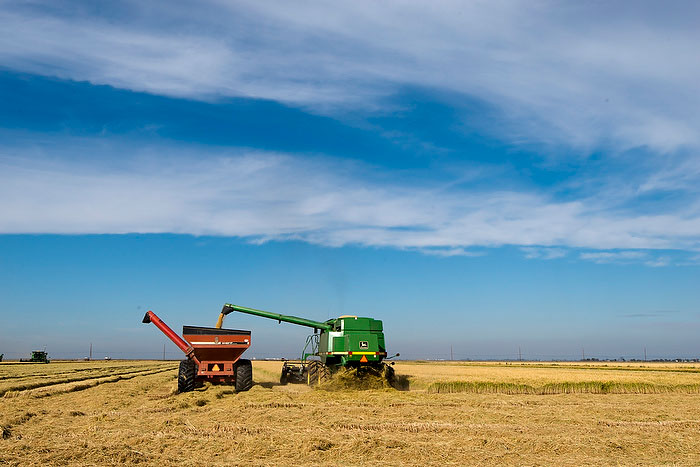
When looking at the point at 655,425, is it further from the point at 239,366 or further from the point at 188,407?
the point at 239,366

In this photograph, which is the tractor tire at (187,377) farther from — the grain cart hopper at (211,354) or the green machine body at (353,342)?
the green machine body at (353,342)

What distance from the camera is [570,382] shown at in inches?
990

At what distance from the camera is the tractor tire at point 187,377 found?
21.5 metres

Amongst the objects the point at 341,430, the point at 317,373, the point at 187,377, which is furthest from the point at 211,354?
the point at 341,430

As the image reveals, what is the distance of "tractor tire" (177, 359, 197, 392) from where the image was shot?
70.5ft

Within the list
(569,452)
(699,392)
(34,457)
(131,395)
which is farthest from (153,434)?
(699,392)

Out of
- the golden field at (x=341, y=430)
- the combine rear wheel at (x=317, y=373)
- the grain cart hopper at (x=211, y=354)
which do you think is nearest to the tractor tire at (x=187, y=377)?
the grain cart hopper at (x=211, y=354)

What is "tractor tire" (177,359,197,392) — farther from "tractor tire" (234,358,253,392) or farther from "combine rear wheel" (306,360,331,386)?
"combine rear wheel" (306,360,331,386)

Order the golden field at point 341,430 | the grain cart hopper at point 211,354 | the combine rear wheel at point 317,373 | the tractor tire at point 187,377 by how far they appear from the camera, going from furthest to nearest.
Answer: the combine rear wheel at point 317,373
the grain cart hopper at point 211,354
the tractor tire at point 187,377
the golden field at point 341,430

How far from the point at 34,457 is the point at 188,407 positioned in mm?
7480

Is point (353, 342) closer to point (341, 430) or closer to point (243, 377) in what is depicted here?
point (243, 377)

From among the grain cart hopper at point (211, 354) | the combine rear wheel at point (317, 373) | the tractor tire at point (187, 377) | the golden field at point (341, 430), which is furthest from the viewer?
the combine rear wheel at point (317, 373)

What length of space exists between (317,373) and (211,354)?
4849mm

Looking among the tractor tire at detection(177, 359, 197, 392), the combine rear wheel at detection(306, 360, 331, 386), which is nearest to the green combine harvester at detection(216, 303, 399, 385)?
the combine rear wheel at detection(306, 360, 331, 386)
